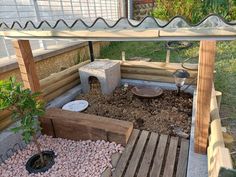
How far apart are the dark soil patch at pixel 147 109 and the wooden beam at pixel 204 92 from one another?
646 mm

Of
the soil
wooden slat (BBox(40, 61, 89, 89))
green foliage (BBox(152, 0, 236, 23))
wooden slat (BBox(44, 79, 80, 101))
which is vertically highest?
green foliage (BBox(152, 0, 236, 23))

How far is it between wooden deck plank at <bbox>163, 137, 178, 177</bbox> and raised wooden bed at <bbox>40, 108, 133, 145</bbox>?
1.82 feet

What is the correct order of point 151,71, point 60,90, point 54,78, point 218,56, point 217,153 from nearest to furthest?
1. point 217,153
2. point 54,78
3. point 60,90
4. point 151,71
5. point 218,56

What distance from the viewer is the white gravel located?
250 cm

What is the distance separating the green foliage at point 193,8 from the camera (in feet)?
23.2

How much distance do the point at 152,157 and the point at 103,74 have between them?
1.83 meters

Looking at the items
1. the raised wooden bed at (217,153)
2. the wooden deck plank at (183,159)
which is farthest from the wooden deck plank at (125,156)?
the raised wooden bed at (217,153)

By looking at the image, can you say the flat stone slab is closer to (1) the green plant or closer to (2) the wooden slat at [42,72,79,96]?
(2) the wooden slat at [42,72,79,96]

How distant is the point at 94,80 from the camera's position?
4402mm

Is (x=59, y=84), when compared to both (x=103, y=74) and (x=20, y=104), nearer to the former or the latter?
(x=103, y=74)

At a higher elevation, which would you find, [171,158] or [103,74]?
[103,74]

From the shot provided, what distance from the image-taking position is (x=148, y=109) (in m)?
3.61

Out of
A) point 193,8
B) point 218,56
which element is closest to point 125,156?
point 218,56

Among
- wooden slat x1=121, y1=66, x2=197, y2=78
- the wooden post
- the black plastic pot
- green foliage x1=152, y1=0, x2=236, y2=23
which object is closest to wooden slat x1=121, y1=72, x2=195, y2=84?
wooden slat x1=121, y1=66, x2=197, y2=78
